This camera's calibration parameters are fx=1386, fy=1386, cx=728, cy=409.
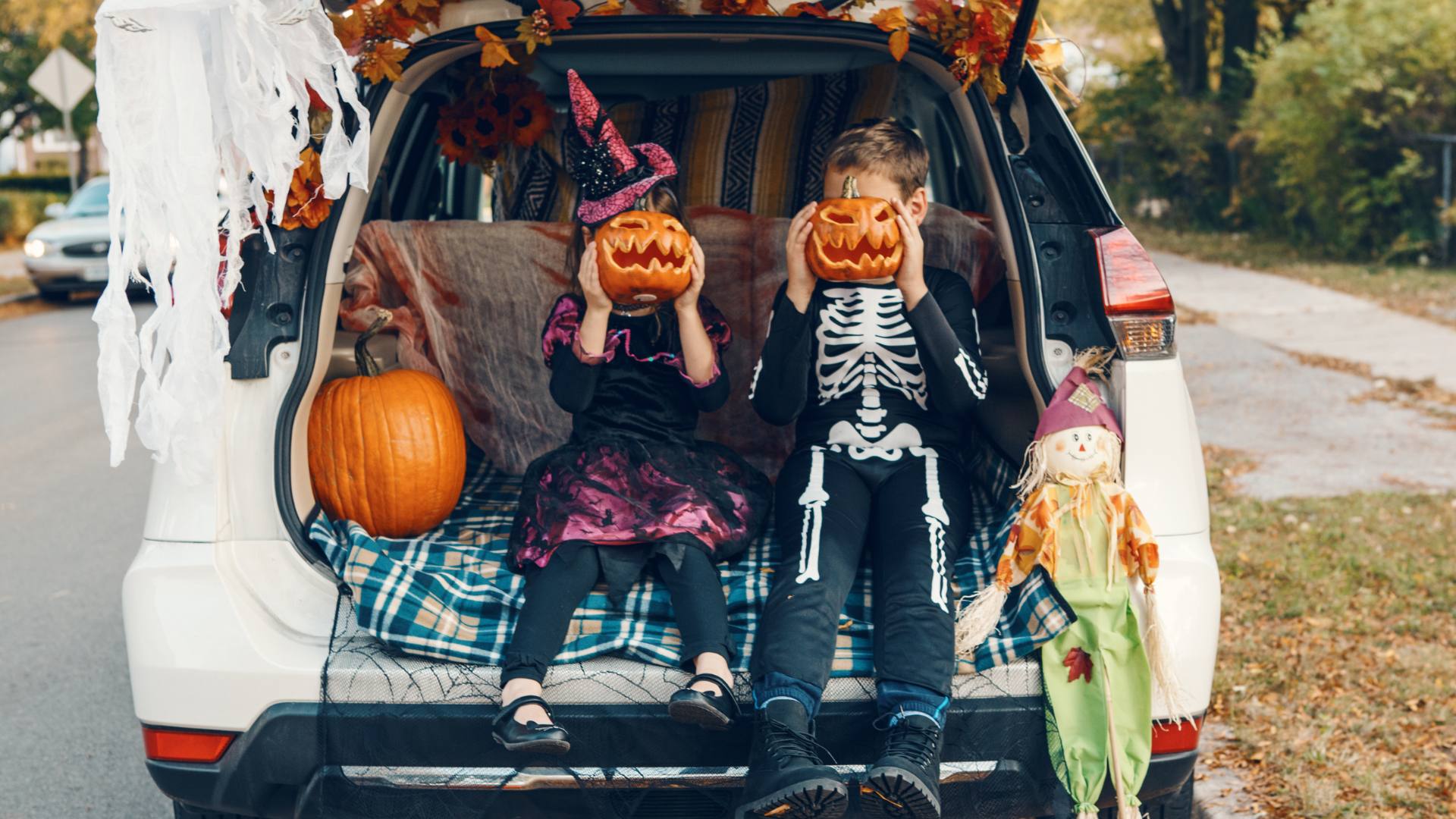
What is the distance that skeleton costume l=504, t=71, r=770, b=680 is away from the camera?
281cm

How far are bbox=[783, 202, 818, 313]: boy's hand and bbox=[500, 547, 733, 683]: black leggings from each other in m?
0.65

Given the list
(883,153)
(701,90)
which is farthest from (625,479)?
(701,90)

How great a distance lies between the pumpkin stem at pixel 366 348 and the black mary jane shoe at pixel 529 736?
1177 mm

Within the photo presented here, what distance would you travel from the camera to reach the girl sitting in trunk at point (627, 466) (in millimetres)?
2775

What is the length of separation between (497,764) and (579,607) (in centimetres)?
42

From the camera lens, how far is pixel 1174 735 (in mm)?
2590

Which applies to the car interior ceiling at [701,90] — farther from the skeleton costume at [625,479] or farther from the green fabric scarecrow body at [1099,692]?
the green fabric scarecrow body at [1099,692]

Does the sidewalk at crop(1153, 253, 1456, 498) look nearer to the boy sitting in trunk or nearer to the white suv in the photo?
the boy sitting in trunk

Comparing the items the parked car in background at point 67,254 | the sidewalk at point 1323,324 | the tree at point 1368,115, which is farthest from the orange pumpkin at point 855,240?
the parked car in background at point 67,254

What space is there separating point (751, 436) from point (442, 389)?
888 millimetres

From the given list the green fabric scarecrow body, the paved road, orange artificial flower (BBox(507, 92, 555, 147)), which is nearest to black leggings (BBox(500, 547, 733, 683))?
the green fabric scarecrow body

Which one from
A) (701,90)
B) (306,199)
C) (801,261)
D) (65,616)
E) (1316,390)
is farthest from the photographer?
(1316,390)

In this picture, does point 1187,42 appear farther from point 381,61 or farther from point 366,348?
point 381,61

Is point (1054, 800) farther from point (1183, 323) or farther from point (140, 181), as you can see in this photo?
point (1183, 323)
